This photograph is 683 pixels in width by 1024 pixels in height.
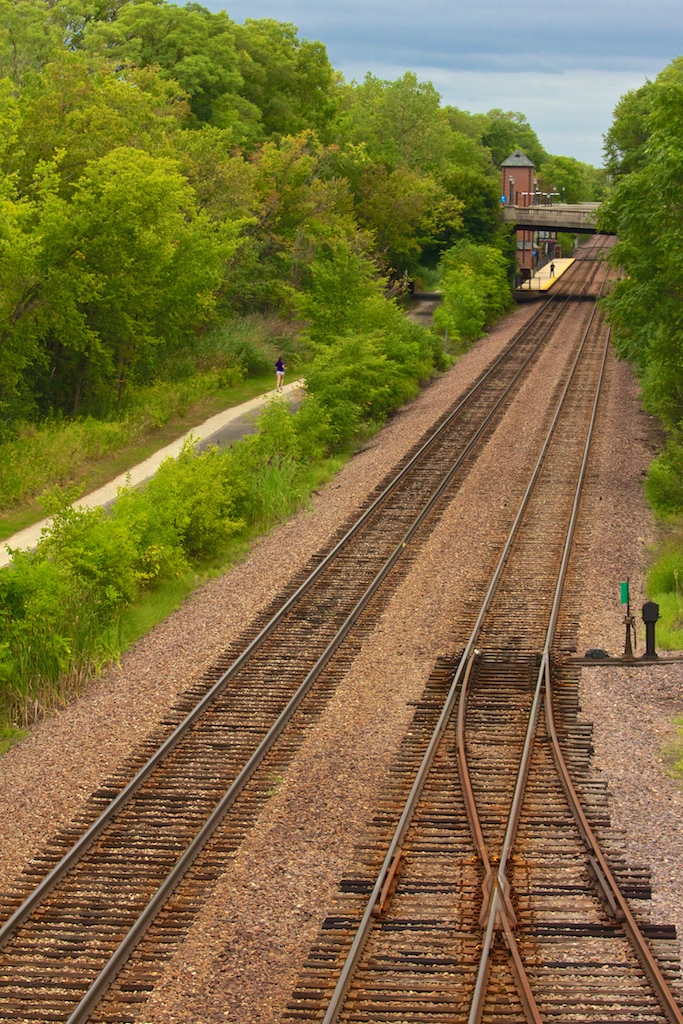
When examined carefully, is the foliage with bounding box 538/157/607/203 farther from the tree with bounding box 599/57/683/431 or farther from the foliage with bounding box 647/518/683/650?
the foliage with bounding box 647/518/683/650

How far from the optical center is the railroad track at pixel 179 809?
32.7 feet

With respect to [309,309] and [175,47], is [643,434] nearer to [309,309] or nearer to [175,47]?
[309,309]

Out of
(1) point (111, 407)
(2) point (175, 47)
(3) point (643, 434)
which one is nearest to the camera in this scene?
(3) point (643, 434)

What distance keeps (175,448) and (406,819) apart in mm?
22496

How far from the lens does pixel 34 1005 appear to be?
946 cm

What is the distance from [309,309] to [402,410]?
4.61 metres

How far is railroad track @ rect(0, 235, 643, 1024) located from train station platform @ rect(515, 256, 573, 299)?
55781 millimetres

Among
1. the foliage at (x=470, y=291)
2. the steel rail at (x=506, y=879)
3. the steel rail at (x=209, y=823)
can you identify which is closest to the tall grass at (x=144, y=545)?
the steel rail at (x=209, y=823)

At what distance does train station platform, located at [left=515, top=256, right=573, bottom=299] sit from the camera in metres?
76.4

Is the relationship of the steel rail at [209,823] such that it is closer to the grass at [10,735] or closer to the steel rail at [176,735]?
the steel rail at [176,735]

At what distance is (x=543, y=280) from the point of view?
86.1 m

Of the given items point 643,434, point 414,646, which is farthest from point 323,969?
point 643,434

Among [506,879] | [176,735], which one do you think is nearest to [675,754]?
[506,879]

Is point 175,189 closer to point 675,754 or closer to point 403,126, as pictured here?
point 675,754
